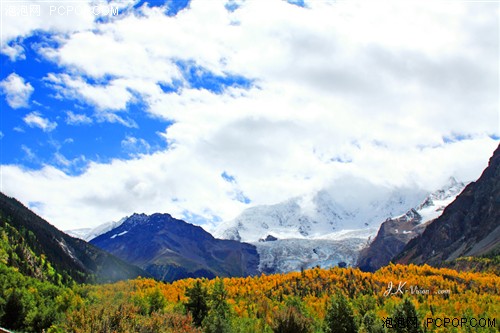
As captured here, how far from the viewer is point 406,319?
77.8m

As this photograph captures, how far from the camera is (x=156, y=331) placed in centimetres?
4400

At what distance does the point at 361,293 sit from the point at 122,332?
13052 cm

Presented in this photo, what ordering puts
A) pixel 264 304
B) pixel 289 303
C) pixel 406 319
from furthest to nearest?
pixel 264 304, pixel 289 303, pixel 406 319

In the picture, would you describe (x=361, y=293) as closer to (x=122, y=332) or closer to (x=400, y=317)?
(x=400, y=317)

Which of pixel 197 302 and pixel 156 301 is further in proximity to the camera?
pixel 156 301

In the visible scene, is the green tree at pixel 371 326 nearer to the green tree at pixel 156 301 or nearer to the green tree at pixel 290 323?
the green tree at pixel 290 323

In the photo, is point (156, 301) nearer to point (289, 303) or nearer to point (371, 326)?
point (289, 303)

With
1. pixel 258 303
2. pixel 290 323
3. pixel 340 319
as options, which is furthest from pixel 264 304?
pixel 290 323

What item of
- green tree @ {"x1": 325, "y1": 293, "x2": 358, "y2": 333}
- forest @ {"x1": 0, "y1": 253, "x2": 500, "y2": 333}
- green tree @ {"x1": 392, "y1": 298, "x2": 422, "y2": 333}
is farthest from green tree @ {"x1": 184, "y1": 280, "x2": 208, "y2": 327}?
green tree @ {"x1": 392, "y1": 298, "x2": 422, "y2": 333}

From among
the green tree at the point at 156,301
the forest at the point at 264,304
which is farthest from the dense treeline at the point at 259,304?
the green tree at the point at 156,301

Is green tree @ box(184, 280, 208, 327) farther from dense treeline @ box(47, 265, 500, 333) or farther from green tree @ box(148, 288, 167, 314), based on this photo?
green tree @ box(148, 288, 167, 314)

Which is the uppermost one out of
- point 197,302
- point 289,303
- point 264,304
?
point 197,302

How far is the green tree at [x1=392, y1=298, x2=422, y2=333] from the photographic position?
76.2 meters

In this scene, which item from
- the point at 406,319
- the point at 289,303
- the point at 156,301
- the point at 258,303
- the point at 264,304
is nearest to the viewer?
the point at 406,319
